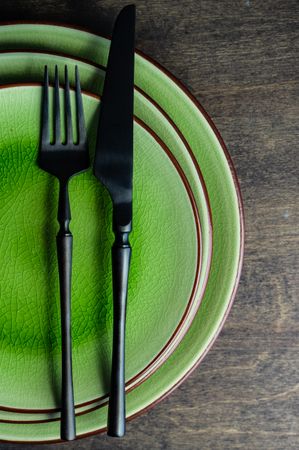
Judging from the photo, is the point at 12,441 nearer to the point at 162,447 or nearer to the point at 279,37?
the point at 162,447

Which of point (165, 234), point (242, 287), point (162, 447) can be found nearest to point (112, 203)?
point (165, 234)

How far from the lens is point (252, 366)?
59 cm

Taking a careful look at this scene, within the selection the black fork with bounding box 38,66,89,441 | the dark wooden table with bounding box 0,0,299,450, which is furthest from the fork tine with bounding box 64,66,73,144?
the dark wooden table with bounding box 0,0,299,450

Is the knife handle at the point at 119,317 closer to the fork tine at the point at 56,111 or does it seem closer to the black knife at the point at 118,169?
the black knife at the point at 118,169

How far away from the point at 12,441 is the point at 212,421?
209 millimetres

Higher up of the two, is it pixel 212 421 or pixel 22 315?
pixel 22 315

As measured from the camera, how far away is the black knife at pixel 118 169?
496 mm

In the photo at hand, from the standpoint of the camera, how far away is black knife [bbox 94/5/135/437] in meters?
0.50

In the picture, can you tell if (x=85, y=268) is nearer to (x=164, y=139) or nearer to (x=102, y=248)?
(x=102, y=248)

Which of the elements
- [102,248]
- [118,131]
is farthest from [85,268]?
[118,131]

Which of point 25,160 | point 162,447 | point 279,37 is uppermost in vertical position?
point 279,37

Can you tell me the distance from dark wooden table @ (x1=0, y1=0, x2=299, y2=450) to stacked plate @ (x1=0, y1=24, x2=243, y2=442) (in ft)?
0.23

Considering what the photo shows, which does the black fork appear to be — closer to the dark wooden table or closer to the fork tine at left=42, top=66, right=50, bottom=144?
the fork tine at left=42, top=66, right=50, bottom=144

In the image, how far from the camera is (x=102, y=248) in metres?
0.53
